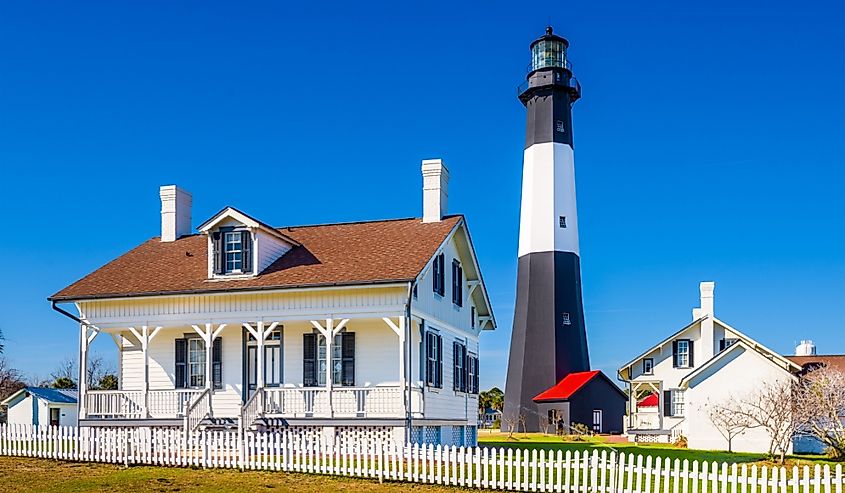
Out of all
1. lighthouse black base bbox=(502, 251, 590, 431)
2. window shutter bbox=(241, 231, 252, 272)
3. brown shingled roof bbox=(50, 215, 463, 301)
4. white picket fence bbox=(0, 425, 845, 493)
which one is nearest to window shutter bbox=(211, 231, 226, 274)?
brown shingled roof bbox=(50, 215, 463, 301)

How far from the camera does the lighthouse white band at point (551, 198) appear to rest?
44781 mm

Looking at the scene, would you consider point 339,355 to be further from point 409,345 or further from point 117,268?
point 117,268

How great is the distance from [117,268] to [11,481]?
996cm

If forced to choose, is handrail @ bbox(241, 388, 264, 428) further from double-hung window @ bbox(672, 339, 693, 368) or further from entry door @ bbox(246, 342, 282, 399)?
double-hung window @ bbox(672, 339, 693, 368)

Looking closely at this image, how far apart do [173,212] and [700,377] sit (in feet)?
59.8

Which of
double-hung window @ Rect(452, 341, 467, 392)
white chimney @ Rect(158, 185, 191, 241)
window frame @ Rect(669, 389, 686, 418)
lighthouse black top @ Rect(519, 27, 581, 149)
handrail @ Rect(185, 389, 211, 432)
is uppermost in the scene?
lighthouse black top @ Rect(519, 27, 581, 149)

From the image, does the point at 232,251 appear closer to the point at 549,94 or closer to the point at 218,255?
the point at 218,255

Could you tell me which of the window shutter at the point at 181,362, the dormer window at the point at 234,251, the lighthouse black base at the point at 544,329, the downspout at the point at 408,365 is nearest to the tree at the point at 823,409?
the downspout at the point at 408,365

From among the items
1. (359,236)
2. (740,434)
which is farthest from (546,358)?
(359,236)

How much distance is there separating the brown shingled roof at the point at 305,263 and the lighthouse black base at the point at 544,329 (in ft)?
64.0

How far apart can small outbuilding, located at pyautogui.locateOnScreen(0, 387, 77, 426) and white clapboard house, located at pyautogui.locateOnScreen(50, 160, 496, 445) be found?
18.3 metres

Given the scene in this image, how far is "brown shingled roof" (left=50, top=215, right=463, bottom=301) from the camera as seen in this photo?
929 inches

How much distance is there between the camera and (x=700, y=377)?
1315 inches

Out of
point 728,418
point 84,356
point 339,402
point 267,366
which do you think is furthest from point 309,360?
point 728,418
